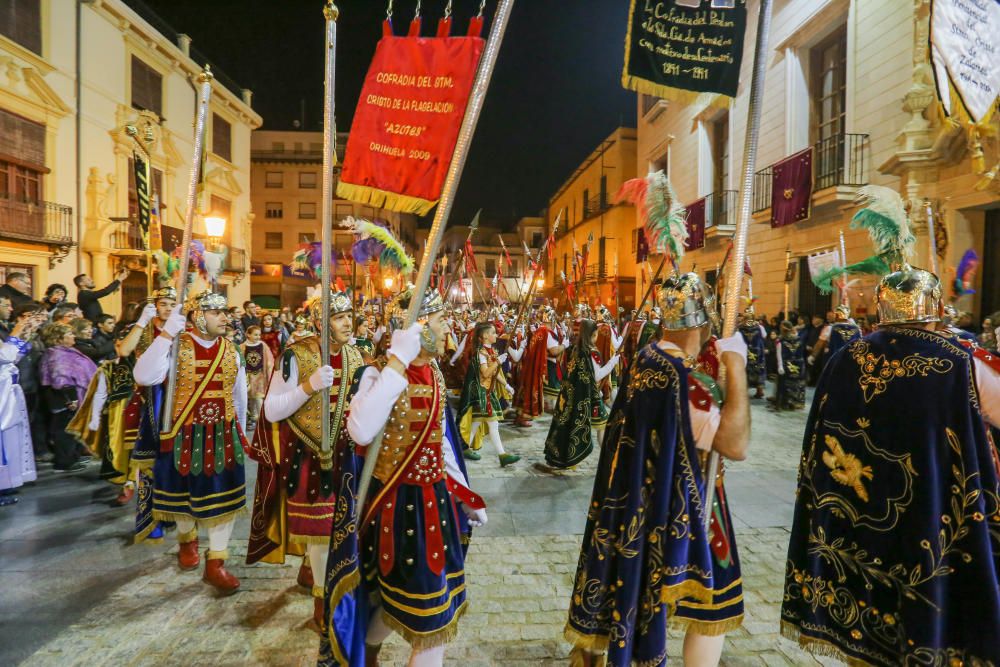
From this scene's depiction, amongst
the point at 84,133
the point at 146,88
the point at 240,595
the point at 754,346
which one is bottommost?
the point at 240,595

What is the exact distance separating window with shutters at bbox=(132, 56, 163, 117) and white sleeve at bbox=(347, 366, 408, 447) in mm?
23573

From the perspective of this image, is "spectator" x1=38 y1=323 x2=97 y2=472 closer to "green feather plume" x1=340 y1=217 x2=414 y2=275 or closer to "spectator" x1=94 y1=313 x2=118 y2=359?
"spectator" x1=94 y1=313 x2=118 y2=359

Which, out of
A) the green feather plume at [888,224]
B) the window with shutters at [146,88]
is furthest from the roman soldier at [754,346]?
the window with shutters at [146,88]

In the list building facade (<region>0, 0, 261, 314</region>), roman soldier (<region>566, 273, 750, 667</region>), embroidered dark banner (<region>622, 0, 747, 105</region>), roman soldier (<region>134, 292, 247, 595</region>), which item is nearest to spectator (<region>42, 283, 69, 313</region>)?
building facade (<region>0, 0, 261, 314</region>)

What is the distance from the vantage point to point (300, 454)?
3.62m

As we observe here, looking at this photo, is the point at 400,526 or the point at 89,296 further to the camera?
the point at 89,296

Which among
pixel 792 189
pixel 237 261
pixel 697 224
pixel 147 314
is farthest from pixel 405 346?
pixel 237 261

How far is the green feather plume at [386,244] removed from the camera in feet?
15.0

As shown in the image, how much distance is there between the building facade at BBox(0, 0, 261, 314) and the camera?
49.7 feet

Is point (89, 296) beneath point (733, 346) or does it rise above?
above

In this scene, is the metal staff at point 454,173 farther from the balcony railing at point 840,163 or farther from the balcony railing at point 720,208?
the balcony railing at point 720,208

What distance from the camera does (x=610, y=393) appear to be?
32.8ft

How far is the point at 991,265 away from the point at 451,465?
11854 millimetres

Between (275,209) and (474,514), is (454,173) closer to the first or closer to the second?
(474,514)
